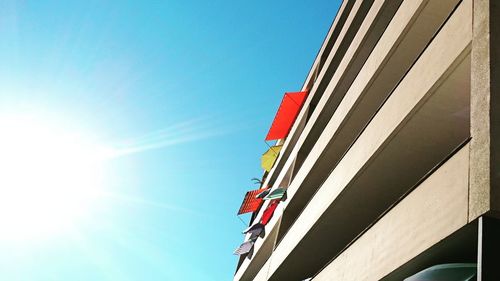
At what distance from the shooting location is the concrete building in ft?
14.3

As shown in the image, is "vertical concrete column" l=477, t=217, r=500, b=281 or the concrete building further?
the concrete building

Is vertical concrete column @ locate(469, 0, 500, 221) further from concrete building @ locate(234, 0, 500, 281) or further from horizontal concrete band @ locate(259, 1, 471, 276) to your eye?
horizontal concrete band @ locate(259, 1, 471, 276)

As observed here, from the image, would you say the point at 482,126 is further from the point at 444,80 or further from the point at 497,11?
the point at 444,80

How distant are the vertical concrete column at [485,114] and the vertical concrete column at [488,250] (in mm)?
124

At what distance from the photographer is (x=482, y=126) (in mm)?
4312

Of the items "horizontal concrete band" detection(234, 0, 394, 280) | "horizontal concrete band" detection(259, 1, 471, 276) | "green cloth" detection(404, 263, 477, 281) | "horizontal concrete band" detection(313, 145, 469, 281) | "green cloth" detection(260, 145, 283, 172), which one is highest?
"green cloth" detection(260, 145, 283, 172)

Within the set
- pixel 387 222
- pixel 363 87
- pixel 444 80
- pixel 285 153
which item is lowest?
pixel 387 222

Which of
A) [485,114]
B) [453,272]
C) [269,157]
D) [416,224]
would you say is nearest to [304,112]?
[269,157]

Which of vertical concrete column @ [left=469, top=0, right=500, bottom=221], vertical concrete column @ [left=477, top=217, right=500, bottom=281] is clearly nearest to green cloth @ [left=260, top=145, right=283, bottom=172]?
vertical concrete column @ [left=469, top=0, right=500, bottom=221]

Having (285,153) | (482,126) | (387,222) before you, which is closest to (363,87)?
(387,222)

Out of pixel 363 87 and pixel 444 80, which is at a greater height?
pixel 363 87

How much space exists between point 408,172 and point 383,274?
338 cm

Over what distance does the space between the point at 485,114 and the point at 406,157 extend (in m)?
4.07

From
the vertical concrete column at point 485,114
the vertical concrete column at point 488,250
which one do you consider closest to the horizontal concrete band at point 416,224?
the vertical concrete column at point 485,114
